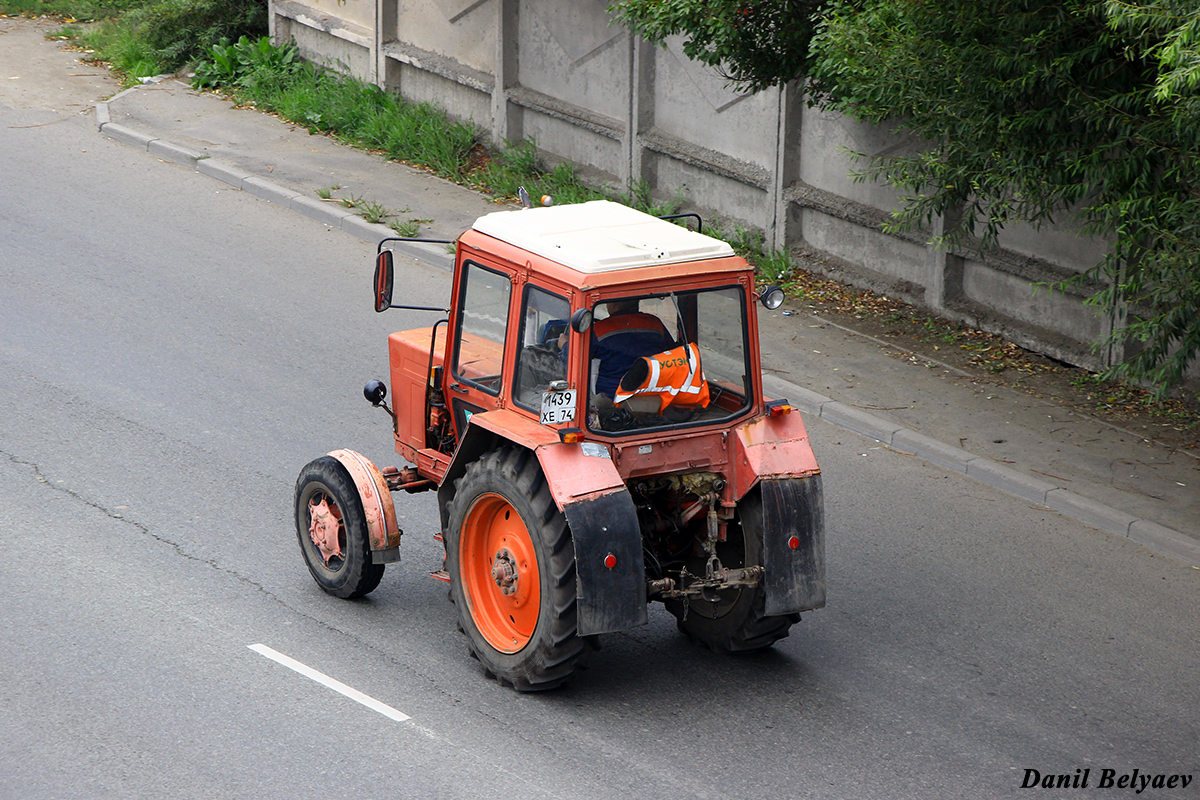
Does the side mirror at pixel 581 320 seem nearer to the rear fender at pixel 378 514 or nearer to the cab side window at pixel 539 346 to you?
the cab side window at pixel 539 346

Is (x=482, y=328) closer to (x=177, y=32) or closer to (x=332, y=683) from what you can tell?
(x=332, y=683)

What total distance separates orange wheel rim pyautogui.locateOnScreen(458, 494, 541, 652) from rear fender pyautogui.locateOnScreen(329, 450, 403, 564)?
0.58m

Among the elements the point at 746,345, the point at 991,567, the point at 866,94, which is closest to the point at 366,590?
the point at 746,345

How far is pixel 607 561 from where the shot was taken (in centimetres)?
656

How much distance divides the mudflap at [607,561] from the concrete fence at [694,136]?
5.31 metres

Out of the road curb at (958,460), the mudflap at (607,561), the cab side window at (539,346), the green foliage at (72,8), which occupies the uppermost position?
the green foliage at (72,8)

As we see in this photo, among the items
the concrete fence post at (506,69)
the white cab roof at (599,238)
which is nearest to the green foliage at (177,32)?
the concrete fence post at (506,69)

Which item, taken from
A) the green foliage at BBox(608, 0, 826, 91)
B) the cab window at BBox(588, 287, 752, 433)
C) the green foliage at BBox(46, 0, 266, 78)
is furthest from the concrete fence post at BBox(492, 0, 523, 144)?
the cab window at BBox(588, 287, 752, 433)

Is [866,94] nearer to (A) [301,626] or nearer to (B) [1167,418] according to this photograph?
(B) [1167,418]

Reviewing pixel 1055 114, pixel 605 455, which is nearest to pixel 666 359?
pixel 605 455

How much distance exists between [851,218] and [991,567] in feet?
16.5

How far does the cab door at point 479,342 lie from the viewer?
7.13 meters

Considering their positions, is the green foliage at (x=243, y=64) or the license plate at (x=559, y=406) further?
the green foliage at (x=243, y=64)

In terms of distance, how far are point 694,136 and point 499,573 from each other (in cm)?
823
